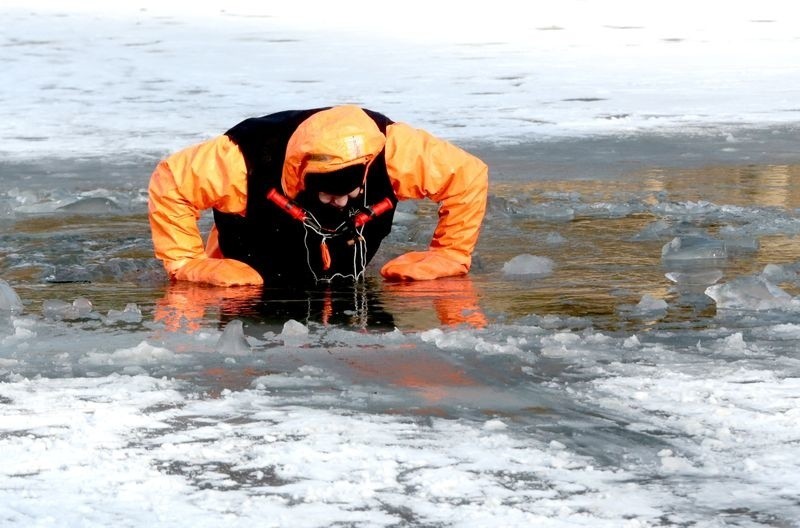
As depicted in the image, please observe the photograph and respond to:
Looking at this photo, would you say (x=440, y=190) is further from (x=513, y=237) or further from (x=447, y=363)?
(x=447, y=363)

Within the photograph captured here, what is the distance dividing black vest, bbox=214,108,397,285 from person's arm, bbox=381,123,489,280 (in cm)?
7

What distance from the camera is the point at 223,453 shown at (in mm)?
3252

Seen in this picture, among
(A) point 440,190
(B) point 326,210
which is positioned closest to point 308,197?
(B) point 326,210

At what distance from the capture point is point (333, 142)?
16.1 ft

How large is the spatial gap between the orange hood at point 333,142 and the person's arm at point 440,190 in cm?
26

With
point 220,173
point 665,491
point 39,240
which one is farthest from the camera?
point 39,240

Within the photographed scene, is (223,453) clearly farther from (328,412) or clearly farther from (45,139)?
(45,139)

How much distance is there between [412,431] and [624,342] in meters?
1.11

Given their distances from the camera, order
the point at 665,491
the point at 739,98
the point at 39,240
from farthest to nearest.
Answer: the point at 739,98 < the point at 39,240 < the point at 665,491

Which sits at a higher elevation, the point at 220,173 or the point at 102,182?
the point at 220,173

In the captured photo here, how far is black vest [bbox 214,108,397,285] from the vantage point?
5.29 metres

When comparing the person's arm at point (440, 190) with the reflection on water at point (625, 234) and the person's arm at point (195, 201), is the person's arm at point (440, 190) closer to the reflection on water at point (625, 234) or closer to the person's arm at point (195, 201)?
the reflection on water at point (625, 234)

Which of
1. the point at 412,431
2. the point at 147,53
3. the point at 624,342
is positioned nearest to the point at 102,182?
the point at 624,342

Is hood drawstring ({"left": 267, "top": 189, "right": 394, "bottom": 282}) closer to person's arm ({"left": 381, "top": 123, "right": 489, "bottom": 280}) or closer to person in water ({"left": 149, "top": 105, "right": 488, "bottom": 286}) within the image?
person in water ({"left": 149, "top": 105, "right": 488, "bottom": 286})
